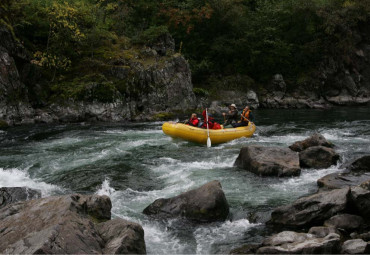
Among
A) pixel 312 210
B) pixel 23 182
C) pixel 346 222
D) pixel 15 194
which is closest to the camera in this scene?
pixel 346 222

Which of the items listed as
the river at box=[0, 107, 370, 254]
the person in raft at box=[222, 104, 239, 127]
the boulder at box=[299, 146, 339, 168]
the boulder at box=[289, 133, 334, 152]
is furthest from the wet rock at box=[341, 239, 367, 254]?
the person in raft at box=[222, 104, 239, 127]

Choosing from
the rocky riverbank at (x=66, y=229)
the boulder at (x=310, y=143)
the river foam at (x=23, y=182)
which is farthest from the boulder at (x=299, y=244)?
the boulder at (x=310, y=143)

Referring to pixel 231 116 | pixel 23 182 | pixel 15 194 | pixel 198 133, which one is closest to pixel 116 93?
pixel 231 116

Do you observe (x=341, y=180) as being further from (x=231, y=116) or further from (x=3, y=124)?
(x=3, y=124)

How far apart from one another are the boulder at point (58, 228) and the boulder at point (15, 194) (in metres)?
1.36

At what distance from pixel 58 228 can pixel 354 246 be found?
3.68 m

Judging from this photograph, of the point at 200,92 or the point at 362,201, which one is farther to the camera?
the point at 200,92

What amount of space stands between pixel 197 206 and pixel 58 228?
260 centimetres

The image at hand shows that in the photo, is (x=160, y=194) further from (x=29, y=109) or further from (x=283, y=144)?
(x=29, y=109)

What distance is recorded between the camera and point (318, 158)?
8961 mm

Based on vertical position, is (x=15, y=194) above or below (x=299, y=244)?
above

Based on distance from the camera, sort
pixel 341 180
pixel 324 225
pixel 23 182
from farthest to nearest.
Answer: pixel 23 182
pixel 341 180
pixel 324 225

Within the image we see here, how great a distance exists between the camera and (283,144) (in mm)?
12000

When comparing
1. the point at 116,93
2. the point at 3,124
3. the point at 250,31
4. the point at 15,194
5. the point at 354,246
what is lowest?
the point at 354,246
